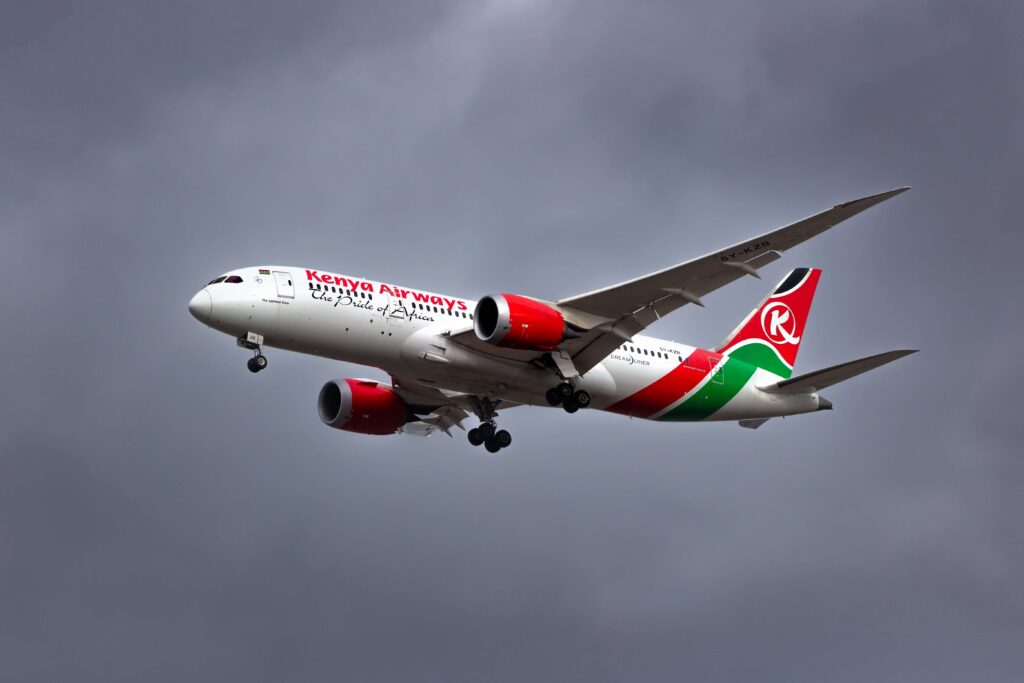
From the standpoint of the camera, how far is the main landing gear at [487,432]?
49.6 meters

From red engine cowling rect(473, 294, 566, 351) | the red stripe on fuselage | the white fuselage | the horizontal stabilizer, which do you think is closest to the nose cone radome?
the white fuselage

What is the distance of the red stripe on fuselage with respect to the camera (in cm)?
4872

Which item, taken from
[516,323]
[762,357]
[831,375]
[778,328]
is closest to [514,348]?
[516,323]

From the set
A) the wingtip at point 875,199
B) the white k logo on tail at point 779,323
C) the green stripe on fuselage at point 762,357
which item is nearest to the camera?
the wingtip at point 875,199

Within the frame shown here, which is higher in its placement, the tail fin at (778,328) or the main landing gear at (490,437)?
the tail fin at (778,328)

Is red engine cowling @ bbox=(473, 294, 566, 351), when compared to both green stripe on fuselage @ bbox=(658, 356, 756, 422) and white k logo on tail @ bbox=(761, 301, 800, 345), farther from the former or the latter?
white k logo on tail @ bbox=(761, 301, 800, 345)

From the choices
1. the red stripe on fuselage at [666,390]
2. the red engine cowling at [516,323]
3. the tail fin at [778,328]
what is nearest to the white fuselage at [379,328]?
the red stripe on fuselage at [666,390]

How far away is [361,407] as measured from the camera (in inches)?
2031

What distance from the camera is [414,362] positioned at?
44.4 meters

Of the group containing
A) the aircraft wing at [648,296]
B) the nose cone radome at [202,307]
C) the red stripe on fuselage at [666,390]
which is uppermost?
the nose cone radome at [202,307]

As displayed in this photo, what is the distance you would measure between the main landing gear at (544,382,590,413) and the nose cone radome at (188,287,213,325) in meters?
11.2

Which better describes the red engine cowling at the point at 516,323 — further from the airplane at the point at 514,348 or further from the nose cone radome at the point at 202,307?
the nose cone radome at the point at 202,307

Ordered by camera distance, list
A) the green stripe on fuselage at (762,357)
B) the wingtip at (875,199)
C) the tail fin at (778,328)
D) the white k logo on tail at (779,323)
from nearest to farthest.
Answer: the wingtip at (875,199) < the green stripe on fuselage at (762,357) < the tail fin at (778,328) < the white k logo on tail at (779,323)

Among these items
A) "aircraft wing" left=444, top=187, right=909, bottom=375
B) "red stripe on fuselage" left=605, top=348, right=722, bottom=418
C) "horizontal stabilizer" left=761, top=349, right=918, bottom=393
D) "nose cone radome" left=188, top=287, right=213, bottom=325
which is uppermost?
"nose cone radome" left=188, top=287, right=213, bottom=325
